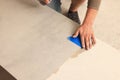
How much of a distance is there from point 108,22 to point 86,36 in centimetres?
81

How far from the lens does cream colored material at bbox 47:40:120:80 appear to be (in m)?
0.70

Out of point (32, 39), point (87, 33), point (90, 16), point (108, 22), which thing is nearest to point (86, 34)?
point (87, 33)

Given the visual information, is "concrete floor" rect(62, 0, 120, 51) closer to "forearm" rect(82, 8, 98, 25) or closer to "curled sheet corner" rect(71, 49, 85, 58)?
"forearm" rect(82, 8, 98, 25)

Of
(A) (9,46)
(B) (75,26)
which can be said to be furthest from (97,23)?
(A) (9,46)

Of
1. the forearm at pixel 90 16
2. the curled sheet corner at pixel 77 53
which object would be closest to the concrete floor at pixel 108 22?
the forearm at pixel 90 16

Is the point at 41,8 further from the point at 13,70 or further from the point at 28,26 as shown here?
the point at 13,70

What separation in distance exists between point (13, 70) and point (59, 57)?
174 mm

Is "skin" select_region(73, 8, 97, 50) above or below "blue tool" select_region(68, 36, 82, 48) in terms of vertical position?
above

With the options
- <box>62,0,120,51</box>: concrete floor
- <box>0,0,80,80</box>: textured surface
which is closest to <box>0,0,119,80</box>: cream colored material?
<box>0,0,80,80</box>: textured surface

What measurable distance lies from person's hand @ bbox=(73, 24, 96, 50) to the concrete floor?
636mm

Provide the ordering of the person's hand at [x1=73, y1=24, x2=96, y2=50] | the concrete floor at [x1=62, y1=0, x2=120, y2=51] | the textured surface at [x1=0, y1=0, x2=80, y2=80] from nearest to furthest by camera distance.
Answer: the textured surface at [x1=0, y1=0, x2=80, y2=80] < the person's hand at [x1=73, y1=24, x2=96, y2=50] < the concrete floor at [x1=62, y1=0, x2=120, y2=51]

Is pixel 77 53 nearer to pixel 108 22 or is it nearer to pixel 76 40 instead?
pixel 76 40

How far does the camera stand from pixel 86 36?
2.65 ft

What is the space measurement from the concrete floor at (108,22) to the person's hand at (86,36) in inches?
25.1
